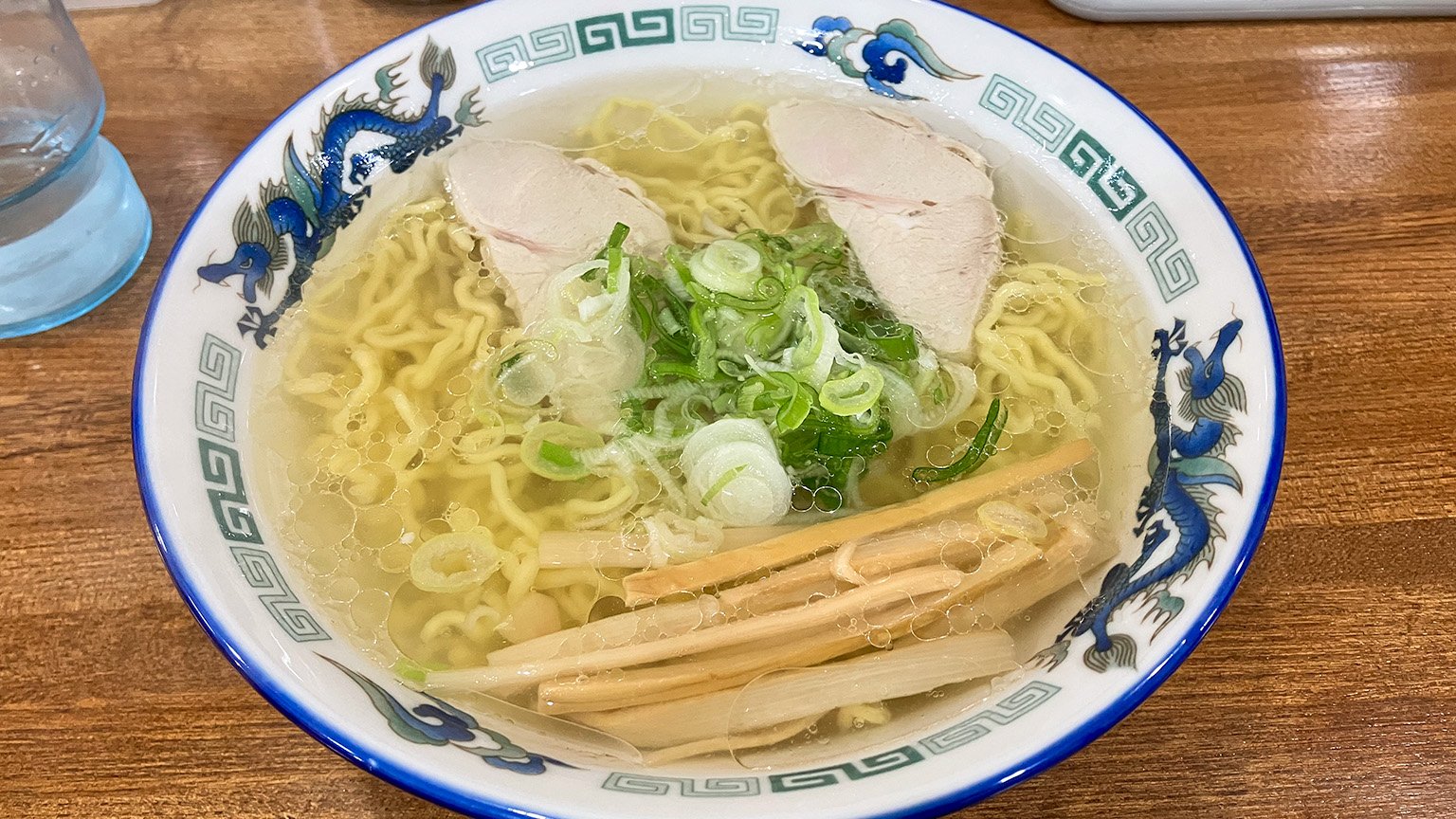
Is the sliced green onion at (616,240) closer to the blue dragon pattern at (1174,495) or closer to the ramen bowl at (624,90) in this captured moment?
the ramen bowl at (624,90)

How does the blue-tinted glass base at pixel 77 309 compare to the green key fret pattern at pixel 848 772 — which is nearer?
the green key fret pattern at pixel 848 772

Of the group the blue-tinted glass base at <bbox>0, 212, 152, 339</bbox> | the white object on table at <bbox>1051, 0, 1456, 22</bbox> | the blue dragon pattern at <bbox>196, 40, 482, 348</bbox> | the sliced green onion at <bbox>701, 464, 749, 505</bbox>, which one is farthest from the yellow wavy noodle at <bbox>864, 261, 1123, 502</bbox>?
the blue-tinted glass base at <bbox>0, 212, 152, 339</bbox>

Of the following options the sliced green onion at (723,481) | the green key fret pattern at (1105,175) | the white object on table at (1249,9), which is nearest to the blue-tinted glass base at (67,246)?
the sliced green onion at (723,481)

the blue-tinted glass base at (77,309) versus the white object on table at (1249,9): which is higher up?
the white object on table at (1249,9)

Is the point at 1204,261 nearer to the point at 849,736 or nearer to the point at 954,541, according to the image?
the point at 954,541

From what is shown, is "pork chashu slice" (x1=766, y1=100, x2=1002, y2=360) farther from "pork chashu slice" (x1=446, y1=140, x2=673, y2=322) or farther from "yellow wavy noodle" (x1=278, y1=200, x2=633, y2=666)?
"yellow wavy noodle" (x1=278, y1=200, x2=633, y2=666)

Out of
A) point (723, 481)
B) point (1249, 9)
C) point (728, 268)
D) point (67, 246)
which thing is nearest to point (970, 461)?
point (723, 481)

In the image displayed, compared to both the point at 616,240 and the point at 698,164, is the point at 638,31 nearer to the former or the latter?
the point at 698,164
